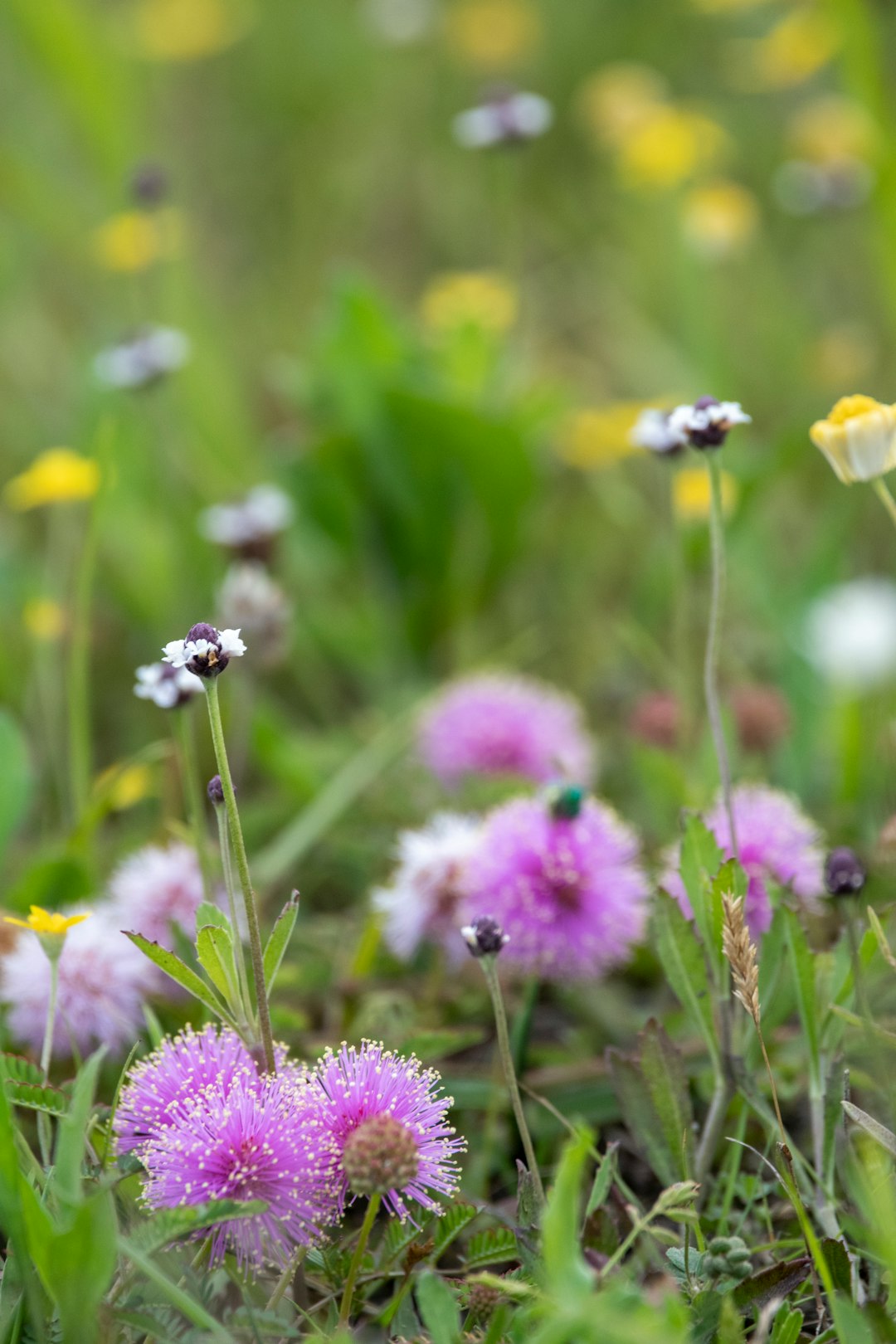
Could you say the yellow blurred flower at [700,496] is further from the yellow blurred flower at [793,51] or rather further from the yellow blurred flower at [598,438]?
the yellow blurred flower at [793,51]

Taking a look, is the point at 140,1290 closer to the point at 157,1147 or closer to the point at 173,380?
the point at 157,1147

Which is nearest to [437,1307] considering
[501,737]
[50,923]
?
[50,923]

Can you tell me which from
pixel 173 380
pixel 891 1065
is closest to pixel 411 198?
pixel 173 380

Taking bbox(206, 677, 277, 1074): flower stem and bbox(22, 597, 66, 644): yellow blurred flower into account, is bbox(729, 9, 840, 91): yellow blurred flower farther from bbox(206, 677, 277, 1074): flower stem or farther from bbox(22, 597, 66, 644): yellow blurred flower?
bbox(206, 677, 277, 1074): flower stem

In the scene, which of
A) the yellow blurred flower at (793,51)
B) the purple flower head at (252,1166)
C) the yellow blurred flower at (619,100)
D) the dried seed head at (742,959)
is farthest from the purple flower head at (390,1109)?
the yellow blurred flower at (793,51)

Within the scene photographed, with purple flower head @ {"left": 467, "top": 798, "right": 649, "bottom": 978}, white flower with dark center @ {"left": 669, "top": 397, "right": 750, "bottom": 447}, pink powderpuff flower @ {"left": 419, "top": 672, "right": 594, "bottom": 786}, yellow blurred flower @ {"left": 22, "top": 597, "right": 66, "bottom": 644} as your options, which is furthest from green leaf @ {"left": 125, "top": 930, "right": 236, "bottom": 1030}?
yellow blurred flower @ {"left": 22, "top": 597, "right": 66, "bottom": 644}

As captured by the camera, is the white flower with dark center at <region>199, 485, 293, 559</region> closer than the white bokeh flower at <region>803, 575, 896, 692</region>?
No

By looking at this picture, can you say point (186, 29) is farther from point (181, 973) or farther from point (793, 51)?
point (181, 973)
